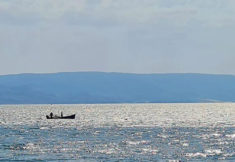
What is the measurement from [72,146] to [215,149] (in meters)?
21.7

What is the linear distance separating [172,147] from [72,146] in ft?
50.0

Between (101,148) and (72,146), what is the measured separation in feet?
19.2

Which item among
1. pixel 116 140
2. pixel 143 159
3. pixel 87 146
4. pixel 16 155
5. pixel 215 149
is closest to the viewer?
pixel 143 159

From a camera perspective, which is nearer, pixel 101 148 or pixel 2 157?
pixel 2 157

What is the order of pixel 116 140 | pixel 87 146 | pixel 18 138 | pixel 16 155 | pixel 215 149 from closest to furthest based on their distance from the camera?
pixel 16 155 → pixel 215 149 → pixel 87 146 → pixel 116 140 → pixel 18 138

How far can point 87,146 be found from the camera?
336ft

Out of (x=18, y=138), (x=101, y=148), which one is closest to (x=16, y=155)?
(x=101, y=148)

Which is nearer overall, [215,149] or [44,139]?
[215,149]

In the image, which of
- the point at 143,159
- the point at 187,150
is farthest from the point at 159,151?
the point at 143,159

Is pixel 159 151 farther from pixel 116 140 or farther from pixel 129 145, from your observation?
pixel 116 140

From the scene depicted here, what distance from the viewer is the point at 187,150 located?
93812 millimetres

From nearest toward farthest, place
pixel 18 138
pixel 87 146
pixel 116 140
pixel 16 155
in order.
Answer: pixel 16 155 → pixel 87 146 → pixel 116 140 → pixel 18 138

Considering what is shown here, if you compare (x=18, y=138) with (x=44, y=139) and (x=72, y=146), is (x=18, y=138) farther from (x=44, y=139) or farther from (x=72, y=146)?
(x=72, y=146)

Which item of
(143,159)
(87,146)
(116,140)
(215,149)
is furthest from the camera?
(116,140)
